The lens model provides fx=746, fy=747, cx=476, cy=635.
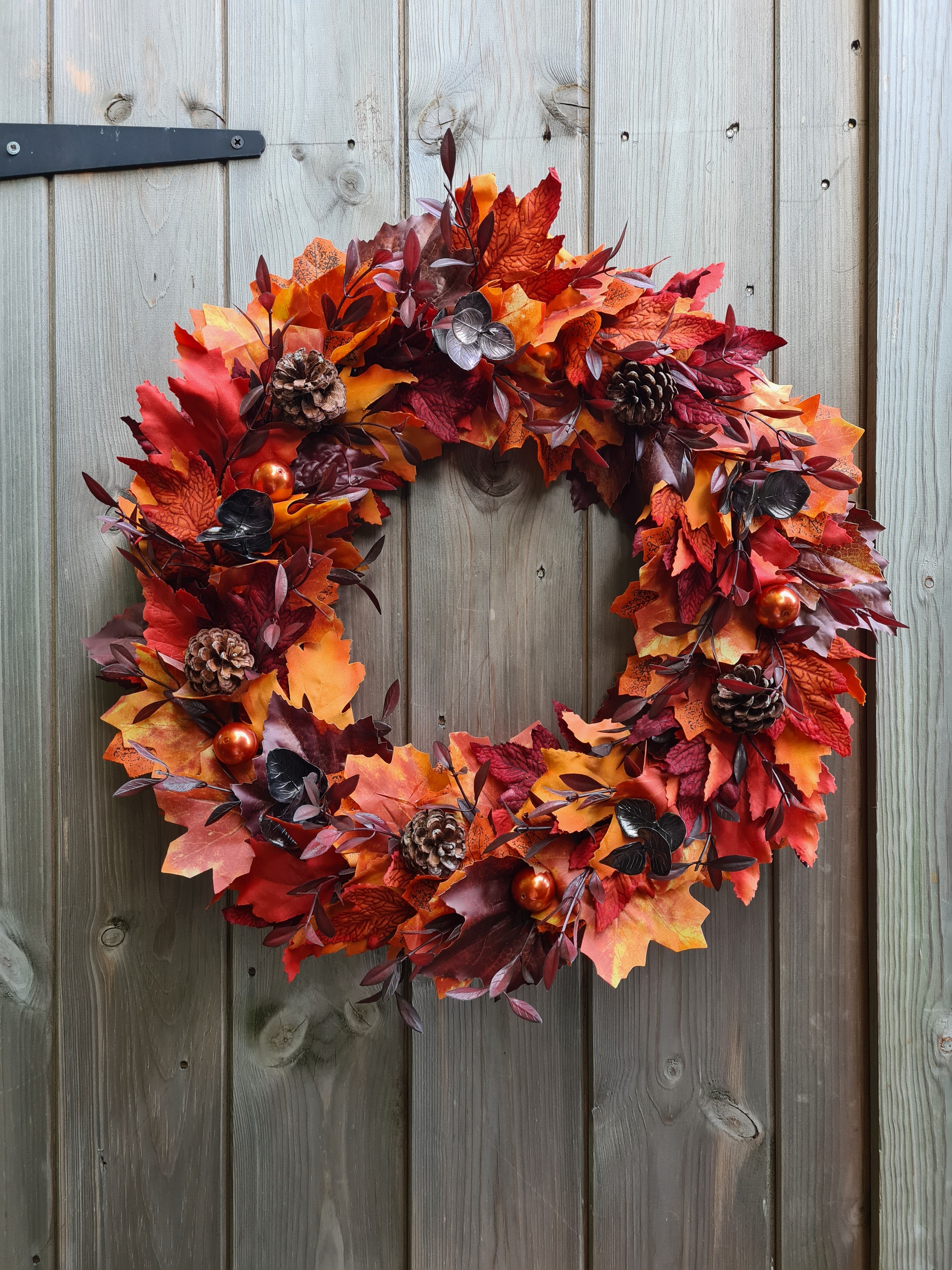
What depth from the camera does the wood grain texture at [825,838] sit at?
0.79 meters

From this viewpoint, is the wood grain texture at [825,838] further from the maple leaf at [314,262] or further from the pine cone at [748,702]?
the maple leaf at [314,262]

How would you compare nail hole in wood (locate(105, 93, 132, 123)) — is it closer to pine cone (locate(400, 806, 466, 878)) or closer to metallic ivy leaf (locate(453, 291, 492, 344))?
metallic ivy leaf (locate(453, 291, 492, 344))

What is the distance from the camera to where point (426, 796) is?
705 millimetres

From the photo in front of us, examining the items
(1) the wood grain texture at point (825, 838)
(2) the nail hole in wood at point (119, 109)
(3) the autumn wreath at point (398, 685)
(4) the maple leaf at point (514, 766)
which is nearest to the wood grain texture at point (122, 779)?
(2) the nail hole in wood at point (119, 109)

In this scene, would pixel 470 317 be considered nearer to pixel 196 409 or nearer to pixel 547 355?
pixel 547 355

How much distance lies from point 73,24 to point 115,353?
35 centimetres

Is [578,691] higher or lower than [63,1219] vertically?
higher

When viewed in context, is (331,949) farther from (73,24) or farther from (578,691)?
(73,24)

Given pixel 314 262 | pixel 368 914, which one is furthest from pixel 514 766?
pixel 314 262

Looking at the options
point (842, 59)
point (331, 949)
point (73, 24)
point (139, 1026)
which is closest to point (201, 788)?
point (331, 949)

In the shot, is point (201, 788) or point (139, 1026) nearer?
point (201, 788)

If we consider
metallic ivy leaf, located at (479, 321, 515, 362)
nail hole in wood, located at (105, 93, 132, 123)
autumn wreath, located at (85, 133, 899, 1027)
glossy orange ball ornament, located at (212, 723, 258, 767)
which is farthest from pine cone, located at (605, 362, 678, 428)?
nail hole in wood, located at (105, 93, 132, 123)

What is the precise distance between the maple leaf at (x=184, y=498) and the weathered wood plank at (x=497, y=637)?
21 centimetres

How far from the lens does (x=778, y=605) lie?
2.25ft
